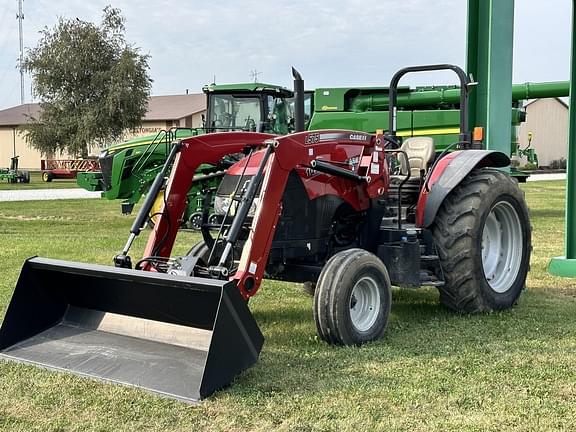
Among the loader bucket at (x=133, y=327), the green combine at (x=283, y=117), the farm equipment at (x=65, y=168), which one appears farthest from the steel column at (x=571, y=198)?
the farm equipment at (x=65, y=168)

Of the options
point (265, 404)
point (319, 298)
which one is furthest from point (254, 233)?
point (265, 404)

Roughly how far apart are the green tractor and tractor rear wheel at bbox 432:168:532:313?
23.5 feet

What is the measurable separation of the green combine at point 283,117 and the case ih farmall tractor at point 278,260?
5564 millimetres

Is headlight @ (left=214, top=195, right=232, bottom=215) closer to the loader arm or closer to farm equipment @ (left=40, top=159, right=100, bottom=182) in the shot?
the loader arm

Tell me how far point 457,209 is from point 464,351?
1.44 metres

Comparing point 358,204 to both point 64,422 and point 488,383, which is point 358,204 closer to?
point 488,383

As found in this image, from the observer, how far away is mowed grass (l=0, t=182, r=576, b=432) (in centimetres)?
378

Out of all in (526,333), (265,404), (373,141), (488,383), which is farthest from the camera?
(373,141)


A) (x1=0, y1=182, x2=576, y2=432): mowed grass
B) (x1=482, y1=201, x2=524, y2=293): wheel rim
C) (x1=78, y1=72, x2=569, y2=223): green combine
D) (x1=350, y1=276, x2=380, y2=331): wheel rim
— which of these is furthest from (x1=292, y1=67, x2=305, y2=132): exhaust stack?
(x1=78, y1=72, x2=569, y2=223): green combine

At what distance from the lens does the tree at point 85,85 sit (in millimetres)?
43219

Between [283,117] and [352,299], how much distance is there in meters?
10.4

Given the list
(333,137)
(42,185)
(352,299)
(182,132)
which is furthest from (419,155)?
(42,185)

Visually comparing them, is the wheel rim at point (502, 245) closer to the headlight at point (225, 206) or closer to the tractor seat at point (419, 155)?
the tractor seat at point (419, 155)

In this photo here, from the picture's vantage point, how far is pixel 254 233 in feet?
15.8
